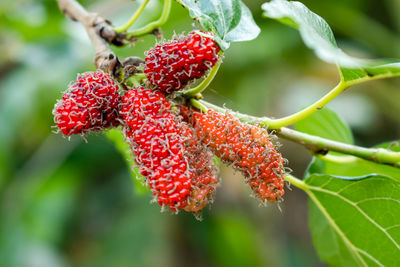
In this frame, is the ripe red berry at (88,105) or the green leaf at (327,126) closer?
the ripe red berry at (88,105)

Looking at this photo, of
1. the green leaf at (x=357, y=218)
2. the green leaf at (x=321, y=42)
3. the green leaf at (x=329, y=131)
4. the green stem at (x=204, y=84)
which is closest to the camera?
the green leaf at (x=321, y=42)

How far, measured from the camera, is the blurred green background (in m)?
1.71

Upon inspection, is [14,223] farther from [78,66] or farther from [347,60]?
[347,60]

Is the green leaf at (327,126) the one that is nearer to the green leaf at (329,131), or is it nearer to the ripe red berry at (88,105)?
the green leaf at (329,131)

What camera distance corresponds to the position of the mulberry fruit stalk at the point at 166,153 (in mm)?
576

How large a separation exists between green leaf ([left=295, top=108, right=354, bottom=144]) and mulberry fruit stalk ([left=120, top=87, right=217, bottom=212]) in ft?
1.25

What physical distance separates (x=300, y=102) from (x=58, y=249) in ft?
4.71

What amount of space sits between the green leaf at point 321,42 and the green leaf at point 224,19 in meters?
0.09

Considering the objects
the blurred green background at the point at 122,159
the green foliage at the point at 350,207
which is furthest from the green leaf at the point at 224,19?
the blurred green background at the point at 122,159

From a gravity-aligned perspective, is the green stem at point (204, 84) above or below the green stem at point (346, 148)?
above

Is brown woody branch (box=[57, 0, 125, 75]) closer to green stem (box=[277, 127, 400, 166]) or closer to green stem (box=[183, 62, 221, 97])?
green stem (box=[183, 62, 221, 97])

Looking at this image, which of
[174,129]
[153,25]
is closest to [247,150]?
[174,129]

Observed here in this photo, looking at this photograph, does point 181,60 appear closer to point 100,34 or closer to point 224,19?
point 224,19

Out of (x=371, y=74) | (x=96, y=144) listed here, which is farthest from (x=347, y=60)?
(x=96, y=144)
